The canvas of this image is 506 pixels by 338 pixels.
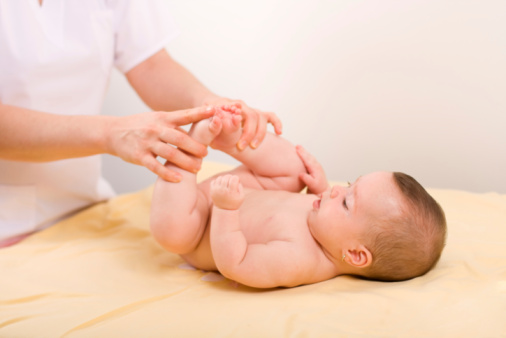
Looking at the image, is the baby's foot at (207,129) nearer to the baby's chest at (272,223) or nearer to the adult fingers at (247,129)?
the adult fingers at (247,129)

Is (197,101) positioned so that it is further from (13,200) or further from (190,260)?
(13,200)

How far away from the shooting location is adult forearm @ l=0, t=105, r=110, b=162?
1.13 meters

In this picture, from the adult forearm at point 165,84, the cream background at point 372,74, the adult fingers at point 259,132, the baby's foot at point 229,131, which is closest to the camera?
the baby's foot at point 229,131

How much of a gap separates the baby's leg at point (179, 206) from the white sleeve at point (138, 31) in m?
0.59

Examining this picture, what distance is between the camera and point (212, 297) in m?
1.01

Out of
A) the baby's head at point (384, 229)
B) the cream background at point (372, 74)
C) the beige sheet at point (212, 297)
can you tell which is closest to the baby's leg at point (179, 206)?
the beige sheet at point (212, 297)

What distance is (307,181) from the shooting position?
1351mm

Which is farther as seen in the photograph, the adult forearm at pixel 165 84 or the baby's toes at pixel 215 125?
the adult forearm at pixel 165 84

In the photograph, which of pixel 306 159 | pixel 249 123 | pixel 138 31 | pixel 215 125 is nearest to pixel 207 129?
pixel 215 125

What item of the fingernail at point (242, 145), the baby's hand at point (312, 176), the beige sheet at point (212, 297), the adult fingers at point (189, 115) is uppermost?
the adult fingers at point (189, 115)

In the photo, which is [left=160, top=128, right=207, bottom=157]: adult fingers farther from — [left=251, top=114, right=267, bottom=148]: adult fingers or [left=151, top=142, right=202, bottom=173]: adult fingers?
[left=251, top=114, right=267, bottom=148]: adult fingers

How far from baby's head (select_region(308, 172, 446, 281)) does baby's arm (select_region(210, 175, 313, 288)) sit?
0.36ft

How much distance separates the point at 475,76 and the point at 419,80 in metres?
0.22

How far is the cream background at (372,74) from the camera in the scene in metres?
2.01
